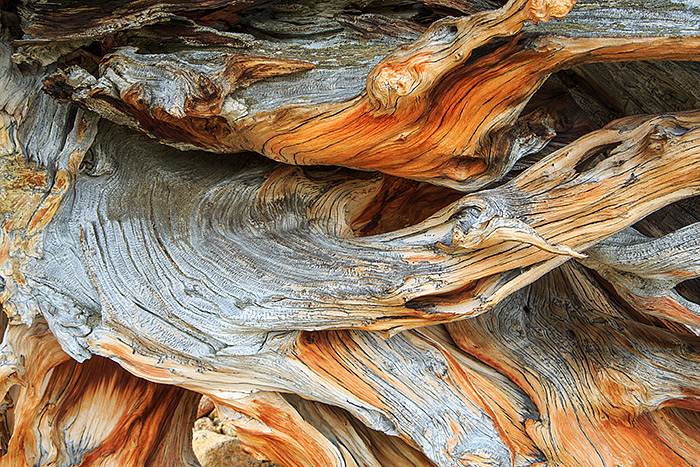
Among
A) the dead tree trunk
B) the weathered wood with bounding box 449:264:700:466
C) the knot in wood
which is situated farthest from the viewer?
the weathered wood with bounding box 449:264:700:466

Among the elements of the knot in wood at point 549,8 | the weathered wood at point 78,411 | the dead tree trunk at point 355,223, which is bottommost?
the weathered wood at point 78,411

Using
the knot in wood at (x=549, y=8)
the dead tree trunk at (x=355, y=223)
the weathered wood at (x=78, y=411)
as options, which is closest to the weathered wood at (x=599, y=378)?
the dead tree trunk at (x=355, y=223)

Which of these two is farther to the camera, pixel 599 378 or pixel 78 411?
pixel 78 411

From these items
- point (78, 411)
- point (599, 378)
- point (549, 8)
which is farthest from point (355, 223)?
point (78, 411)

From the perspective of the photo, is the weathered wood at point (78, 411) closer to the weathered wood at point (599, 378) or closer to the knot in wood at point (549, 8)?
the weathered wood at point (599, 378)

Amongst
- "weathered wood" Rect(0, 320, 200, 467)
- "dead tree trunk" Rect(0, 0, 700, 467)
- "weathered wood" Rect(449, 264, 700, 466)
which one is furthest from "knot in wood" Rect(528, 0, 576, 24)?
"weathered wood" Rect(0, 320, 200, 467)

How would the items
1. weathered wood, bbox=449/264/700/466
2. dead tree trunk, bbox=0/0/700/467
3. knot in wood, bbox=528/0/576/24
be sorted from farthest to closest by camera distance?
weathered wood, bbox=449/264/700/466, dead tree trunk, bbox=0/0/700/467, knot in wood, bbox=528/0/576/24

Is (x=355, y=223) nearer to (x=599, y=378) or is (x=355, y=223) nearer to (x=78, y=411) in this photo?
(x=599, y=378)

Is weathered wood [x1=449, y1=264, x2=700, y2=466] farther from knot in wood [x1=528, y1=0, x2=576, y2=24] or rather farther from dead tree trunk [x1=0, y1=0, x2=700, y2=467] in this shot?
knot in wood [x1=528, y1=0, x2=576, y2=24]
